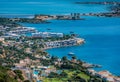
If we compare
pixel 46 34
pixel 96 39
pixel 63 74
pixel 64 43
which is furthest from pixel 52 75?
pixel 96 39

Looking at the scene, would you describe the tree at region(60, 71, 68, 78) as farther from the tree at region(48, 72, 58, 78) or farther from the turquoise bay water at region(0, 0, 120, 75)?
the turquoise bay water at region(0, 0, 120, 75)

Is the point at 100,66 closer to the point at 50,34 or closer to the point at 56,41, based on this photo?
the point at 56,41

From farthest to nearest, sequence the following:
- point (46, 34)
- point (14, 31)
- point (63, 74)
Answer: point (14, 31), point (46, 34), point (63, 74)

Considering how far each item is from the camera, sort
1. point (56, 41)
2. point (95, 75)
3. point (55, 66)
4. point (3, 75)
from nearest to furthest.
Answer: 1. point (3, 75)
2. point (95, 75)
3. point (55, 66)
4. point (56, 41)

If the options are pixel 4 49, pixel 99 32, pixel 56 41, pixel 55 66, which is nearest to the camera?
pixel 55 66

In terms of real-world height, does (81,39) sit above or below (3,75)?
below

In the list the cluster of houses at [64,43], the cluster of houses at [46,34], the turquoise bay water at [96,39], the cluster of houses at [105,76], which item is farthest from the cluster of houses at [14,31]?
the cluster of houses at [105,76]

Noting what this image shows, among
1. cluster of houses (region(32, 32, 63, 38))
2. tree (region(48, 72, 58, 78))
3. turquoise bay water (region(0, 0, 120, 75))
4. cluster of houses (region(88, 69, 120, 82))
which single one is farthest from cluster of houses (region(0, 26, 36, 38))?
tree (region(48, 72, 58, 78))

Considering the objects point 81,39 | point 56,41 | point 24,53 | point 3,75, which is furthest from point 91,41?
point 3,75

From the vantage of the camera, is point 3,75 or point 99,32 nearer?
point 3,75

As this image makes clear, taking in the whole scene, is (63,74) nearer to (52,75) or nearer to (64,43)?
(52,75)

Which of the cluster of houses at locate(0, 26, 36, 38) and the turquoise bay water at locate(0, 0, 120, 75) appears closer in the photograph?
the turquoise bay water at locate(0, 0, 120, 75)
